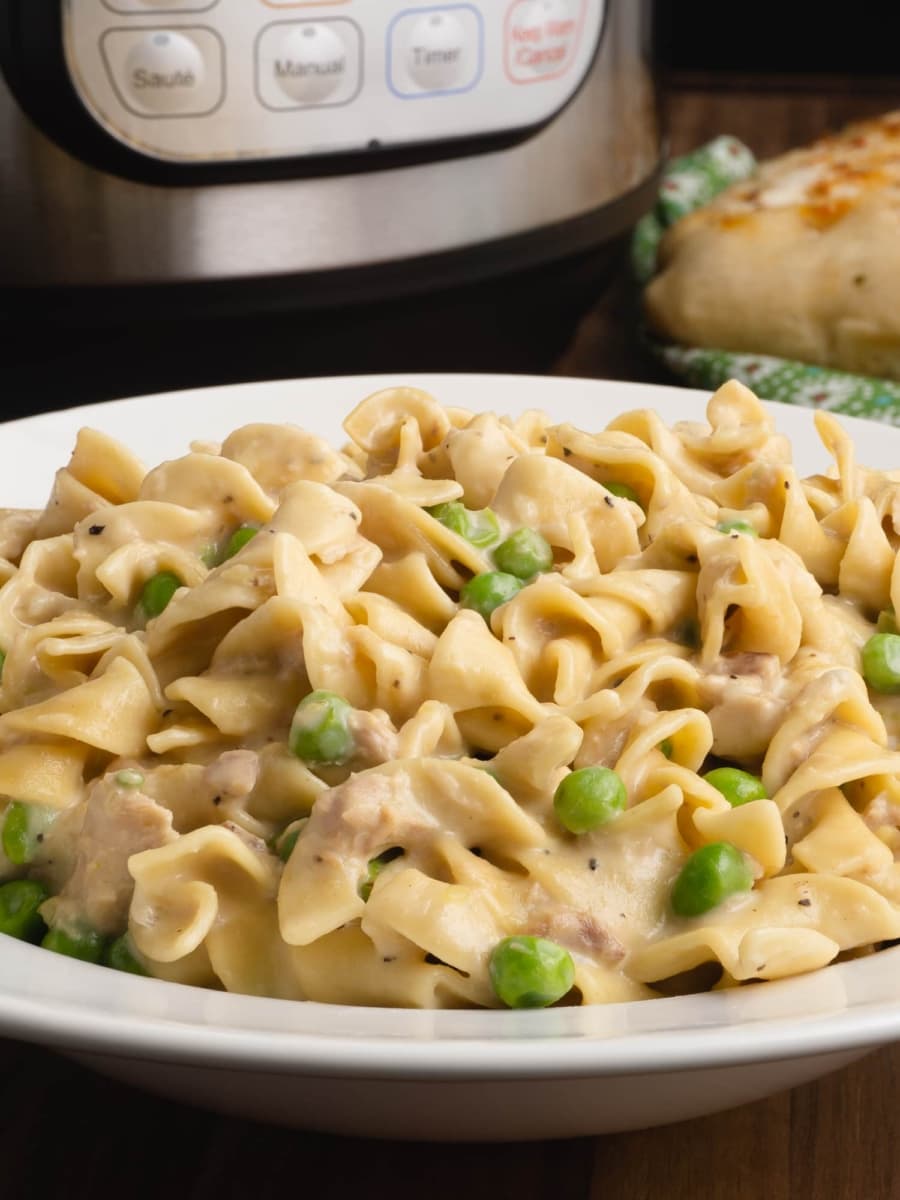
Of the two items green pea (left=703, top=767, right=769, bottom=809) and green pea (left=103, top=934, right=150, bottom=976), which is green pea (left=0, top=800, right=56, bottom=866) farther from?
green pea (left=703, top=767, right=769, bottom=809)

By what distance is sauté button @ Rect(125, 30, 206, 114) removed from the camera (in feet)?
8.16

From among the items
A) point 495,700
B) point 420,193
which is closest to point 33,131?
point 420,193

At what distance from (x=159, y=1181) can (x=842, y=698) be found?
78 cm

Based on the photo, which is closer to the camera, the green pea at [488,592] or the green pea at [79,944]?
the green pea at [79,944]

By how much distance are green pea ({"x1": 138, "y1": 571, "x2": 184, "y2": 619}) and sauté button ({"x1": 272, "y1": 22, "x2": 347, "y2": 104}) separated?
1.08m

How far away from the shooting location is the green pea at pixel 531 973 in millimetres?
1355

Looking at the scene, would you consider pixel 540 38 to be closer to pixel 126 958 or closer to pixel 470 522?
pixel 470 522

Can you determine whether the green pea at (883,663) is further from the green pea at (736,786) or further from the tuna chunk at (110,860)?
the tuna chunk at (110,860)

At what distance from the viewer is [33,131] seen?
2590mm

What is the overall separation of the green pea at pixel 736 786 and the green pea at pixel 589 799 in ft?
0.44

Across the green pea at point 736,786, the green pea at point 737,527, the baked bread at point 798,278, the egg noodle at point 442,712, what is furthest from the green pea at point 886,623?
the baked bread at point 798,278

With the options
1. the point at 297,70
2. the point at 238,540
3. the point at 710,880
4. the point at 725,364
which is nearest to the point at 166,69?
the point at 297,70

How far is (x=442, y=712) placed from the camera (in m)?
1.60

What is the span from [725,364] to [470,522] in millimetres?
1566
